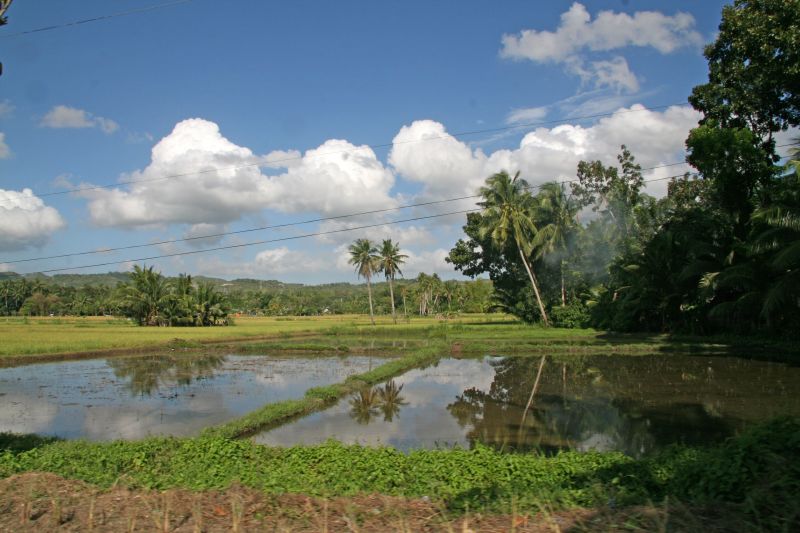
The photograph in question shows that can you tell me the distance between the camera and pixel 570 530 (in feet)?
14.7

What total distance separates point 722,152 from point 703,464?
57.0 feet

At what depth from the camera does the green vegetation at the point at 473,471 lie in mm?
5242

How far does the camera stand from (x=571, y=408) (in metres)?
13.8

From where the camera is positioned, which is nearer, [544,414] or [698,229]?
[544,414]

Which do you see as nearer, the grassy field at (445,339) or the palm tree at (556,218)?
the grassy field at (445,339)

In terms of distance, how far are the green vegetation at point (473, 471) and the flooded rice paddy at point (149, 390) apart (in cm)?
400

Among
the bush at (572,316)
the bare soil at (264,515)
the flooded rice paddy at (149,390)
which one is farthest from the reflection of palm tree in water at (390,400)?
the bush at (572,316)

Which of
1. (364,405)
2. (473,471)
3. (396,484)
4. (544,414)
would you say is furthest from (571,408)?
(396,484)

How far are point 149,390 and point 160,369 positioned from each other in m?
5.64

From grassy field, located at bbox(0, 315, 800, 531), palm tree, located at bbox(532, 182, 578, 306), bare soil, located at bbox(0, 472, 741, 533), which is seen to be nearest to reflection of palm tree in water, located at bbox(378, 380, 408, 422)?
grassy field, located at bbox(0, 315, 800, 531)

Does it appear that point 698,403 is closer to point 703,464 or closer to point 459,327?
point 703,464

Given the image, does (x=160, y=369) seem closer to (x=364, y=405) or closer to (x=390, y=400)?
(x=364, y=405)

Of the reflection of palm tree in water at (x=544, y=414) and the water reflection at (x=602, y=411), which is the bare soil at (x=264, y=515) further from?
the reflection of palm tree in water at (x=544, y=414)

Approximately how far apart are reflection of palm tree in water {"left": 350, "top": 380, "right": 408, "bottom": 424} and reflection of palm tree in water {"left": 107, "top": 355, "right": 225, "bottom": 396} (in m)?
7.45
